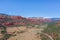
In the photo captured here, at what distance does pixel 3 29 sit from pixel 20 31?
3.36ft

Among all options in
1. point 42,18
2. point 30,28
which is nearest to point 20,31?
point 30,28

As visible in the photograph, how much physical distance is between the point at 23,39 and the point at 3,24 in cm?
141

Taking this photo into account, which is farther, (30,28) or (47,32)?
(30,28)

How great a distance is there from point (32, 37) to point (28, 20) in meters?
0.98

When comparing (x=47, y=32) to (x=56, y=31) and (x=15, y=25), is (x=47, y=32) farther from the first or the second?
(x=15, y=25)

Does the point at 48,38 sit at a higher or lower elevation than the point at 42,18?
lower

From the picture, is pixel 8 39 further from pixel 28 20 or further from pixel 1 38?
pixel 28 20

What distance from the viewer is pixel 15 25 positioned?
47.5ft

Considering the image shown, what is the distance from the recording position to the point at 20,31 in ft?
Answer: 48.9

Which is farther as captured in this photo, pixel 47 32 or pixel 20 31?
pixel 20 31

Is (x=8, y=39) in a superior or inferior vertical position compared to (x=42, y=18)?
inferior

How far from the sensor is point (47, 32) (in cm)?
1380

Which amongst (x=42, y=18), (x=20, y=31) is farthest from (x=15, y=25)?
(x=42, y=18)

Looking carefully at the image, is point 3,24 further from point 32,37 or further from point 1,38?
point 32,37
